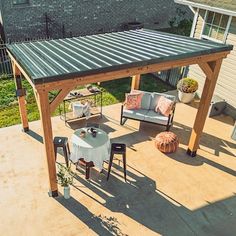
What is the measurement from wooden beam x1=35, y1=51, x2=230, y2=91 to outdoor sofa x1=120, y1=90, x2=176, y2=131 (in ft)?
9.13

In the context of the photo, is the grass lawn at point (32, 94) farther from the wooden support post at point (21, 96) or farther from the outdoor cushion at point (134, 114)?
the outdoor cushion at point (134, 114)

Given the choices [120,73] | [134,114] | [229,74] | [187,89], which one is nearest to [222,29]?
[229,74]

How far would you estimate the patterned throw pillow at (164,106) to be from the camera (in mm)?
10078

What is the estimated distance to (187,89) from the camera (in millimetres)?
12180

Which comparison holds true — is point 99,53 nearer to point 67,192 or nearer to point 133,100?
point 133,100

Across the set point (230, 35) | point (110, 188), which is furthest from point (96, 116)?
point (230, 35)

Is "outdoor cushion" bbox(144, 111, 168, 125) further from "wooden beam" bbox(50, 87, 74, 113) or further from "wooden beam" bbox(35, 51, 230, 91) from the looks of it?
"wooden beam" bbox(50, 87, 74, 113)

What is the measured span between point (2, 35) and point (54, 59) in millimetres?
10918

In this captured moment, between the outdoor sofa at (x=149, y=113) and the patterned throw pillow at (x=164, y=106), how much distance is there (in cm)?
11

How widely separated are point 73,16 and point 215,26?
9.32 m

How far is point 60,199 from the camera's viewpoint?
7.54 meters

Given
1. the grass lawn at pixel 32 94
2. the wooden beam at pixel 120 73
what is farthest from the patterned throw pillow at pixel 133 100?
the wooden beam at pixel 120 73

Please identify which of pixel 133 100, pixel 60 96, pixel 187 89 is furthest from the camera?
→ pixel 187 89

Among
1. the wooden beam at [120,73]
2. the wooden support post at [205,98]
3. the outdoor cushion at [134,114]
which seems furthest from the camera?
the outdoor cushion at [134,114]
